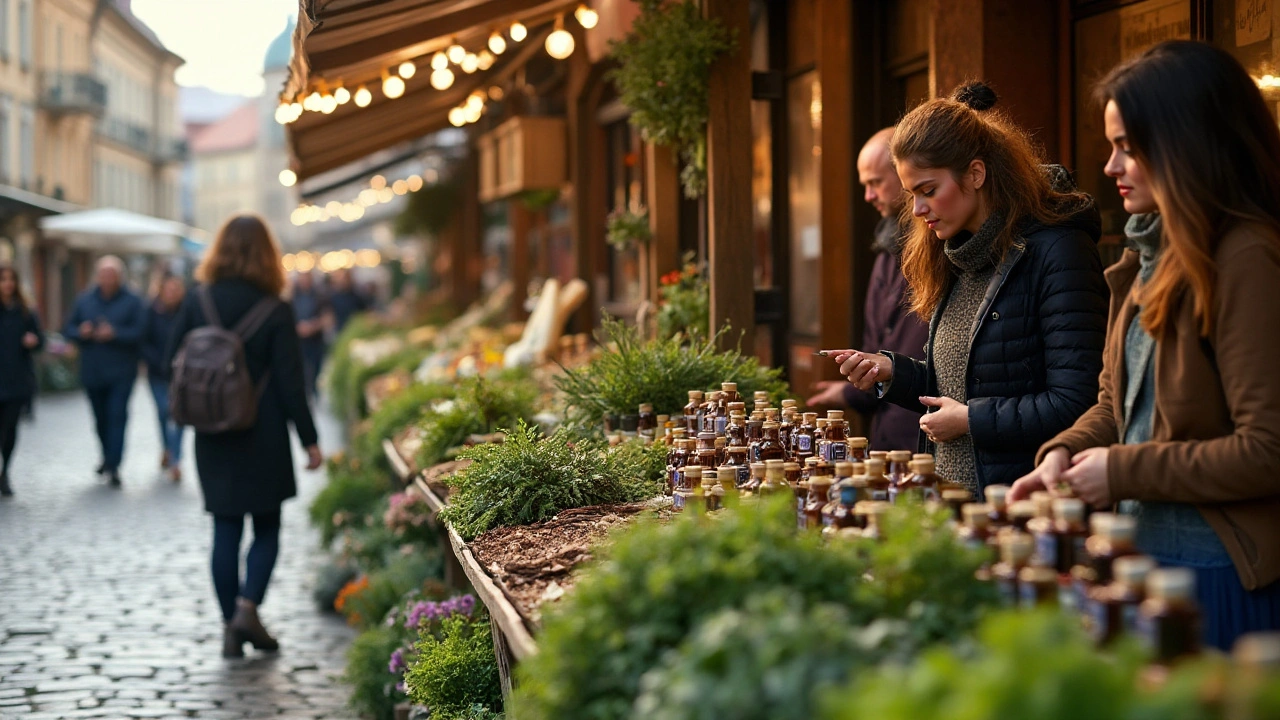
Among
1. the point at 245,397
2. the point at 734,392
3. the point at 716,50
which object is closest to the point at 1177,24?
the point at 734,392

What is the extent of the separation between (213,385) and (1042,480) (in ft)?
14.6

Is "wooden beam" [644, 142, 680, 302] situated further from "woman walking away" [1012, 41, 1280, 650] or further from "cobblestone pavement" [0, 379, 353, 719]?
"woman walking away" [1012, 41, 1280, 650]

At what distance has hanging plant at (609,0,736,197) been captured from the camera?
6406 mm

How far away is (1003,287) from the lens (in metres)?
3.46

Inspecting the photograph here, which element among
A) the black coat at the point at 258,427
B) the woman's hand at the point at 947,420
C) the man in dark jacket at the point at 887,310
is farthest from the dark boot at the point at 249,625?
the woman's hand at the point at 947,420

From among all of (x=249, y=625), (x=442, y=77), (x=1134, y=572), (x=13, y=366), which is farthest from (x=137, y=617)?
(x=1134, y=572)

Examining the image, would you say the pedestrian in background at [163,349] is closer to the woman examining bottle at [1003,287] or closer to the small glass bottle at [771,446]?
the small glass bottle at [771,446]

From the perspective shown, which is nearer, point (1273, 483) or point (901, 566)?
point (901, 566)

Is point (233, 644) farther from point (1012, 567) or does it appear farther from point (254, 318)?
point (1012, 567)

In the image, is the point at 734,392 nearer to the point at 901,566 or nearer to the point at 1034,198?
the point at 1034,198

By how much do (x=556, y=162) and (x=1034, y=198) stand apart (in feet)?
26.9

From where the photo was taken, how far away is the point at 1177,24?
15.0 feet

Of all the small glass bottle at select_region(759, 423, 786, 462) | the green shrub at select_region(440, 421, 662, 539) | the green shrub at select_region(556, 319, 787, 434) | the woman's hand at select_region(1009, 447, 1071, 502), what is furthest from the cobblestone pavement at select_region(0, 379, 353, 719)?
the woman's hand at select_region(1009, 447, 1071, 502)

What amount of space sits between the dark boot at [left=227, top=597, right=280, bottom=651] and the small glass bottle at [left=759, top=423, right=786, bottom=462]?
345 centimetres
